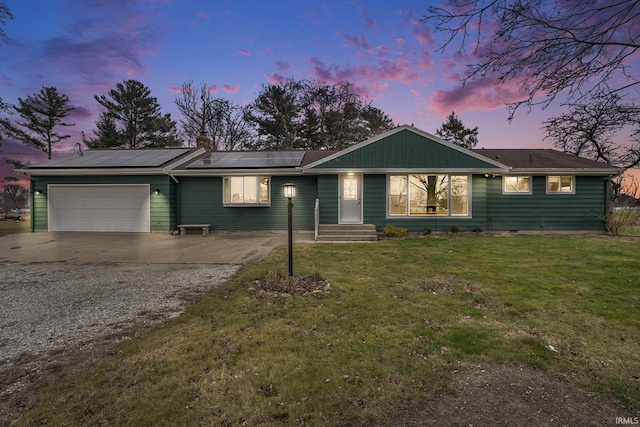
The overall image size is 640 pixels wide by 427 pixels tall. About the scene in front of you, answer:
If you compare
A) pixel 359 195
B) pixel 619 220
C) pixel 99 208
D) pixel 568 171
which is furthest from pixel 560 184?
pixel 99 208

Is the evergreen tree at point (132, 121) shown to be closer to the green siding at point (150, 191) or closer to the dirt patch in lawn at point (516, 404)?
the green siding at point (150, 191)

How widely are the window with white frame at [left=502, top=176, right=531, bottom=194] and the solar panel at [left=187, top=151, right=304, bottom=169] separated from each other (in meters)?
9.32

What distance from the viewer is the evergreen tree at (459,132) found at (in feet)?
97.0

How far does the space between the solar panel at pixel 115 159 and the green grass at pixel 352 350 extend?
36.9 feet

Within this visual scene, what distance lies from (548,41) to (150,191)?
14.2m

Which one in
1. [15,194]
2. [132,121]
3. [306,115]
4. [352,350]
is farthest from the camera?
[15,194]

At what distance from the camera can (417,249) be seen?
876 centimetres

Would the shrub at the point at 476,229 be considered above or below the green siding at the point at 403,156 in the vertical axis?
below

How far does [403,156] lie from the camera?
11789 mm

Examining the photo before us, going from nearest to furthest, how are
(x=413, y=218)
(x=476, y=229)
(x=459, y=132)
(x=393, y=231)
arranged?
1. (x=393, y=231)
2. (x=476, y=229)
3. (x=413, y=218)
4. (x=459, y=132)

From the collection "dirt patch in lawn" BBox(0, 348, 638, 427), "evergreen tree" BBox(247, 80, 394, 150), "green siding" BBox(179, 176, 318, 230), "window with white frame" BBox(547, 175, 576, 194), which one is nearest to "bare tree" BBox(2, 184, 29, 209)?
"evergreen tree" BBox(247, 80, 394, 150)

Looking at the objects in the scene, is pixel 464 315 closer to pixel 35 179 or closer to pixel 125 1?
pixel 125 1

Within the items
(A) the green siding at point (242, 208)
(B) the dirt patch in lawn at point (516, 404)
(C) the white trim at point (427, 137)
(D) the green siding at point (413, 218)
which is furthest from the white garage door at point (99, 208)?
(B) the dirt patch in lawn at point (516, 404)

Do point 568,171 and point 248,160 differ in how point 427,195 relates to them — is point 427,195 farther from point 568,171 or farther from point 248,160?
point 248,160
